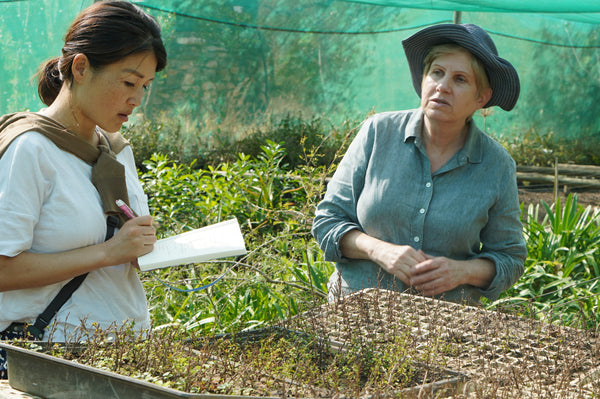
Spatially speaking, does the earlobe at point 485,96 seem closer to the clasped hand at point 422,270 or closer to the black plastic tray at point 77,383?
the clasped hand at point 422,270

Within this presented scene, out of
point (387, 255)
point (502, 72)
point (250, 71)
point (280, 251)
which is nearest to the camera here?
point (387, 255)

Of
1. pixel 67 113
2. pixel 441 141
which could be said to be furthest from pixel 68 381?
pixel 441 141

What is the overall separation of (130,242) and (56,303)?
0.30 meters

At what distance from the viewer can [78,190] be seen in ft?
7.52

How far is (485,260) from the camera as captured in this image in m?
3.02

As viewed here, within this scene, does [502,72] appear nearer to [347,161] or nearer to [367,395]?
[347,161]

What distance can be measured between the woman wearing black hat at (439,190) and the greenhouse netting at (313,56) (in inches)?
165

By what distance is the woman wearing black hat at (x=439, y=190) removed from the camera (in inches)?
118

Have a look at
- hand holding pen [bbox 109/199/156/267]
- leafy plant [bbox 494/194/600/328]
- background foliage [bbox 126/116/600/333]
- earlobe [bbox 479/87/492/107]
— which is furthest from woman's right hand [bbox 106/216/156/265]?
leafy plant [bbox 494/194/600/328]

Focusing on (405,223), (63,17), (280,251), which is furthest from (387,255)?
(63,17)

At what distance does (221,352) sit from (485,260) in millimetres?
1414

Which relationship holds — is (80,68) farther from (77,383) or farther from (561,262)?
(561,262)

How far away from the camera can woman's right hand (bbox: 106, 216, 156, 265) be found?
2.27 metres

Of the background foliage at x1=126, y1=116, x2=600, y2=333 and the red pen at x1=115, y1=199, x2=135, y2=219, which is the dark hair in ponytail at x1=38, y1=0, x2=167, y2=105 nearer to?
the red pen at x1=115, y1=199, x2=135, y2=219
